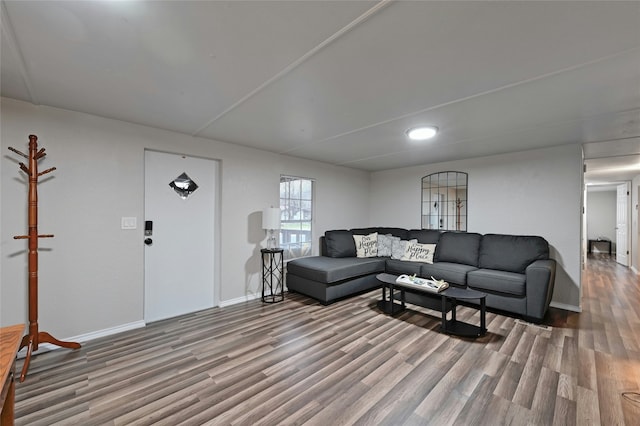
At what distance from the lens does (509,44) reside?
157cm

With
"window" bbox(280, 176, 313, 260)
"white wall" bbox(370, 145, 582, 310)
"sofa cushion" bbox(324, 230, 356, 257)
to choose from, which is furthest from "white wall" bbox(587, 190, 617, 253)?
"window" bbox(280, 176, 313, 260)

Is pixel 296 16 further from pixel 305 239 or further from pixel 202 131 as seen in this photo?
pixel 305 239

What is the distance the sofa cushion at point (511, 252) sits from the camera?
3705mm

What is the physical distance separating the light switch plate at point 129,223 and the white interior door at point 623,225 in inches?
394

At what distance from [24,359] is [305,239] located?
3.62m

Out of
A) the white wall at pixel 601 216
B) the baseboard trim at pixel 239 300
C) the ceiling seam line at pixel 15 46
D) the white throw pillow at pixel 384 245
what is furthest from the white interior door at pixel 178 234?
the white wall at pixel 601 216

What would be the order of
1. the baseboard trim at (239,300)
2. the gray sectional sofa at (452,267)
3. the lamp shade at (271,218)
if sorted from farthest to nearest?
the lamp shade at (271,218) → the baseboard trim at (239,300) → the gray sectional sofa at (452,267)

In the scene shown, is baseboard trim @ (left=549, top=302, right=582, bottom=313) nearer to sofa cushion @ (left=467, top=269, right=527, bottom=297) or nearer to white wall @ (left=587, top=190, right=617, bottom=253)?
sofa cushion @ (left=467, top=269, right=527, bottom=297)

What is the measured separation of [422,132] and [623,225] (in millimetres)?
7287

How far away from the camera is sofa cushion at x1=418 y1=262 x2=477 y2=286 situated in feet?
12.4

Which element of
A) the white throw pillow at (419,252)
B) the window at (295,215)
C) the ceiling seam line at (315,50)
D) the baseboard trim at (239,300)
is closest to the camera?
the ceiling seam line at (315,50)

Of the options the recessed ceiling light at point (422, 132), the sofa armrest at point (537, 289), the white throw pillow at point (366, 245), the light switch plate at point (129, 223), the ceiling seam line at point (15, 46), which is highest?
the ceiling seam line at point (15, 46)

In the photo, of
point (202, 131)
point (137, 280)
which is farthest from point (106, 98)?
point (137, 280)

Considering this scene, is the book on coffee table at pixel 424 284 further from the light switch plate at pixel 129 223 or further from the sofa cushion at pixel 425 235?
the light switch plate at pixel 129 223
